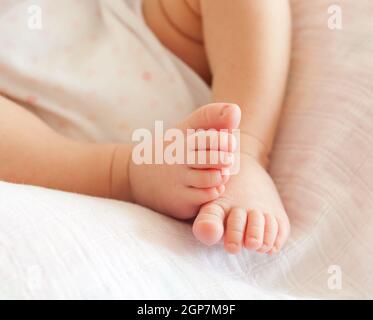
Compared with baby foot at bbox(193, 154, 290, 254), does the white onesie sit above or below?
above

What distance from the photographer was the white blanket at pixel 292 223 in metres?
0.49

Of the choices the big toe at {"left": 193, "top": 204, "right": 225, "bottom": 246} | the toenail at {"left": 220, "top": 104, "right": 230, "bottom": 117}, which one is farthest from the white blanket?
the toenail at {"left": 220, "top": 104, "right": 230, "bottom": 117}

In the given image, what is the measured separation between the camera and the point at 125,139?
76 cm

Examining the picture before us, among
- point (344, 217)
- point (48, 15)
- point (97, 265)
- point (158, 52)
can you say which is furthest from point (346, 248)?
point (48, 15)

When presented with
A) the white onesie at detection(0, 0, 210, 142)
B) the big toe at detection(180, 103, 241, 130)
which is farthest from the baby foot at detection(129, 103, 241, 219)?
the white onesie at detection(0, 0, 210, 142)

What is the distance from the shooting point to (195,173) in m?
0.59

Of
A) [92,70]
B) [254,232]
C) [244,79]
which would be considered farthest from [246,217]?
[92,70]

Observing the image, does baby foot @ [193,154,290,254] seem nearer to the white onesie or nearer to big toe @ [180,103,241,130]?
big toe @ [180,103,241,130]

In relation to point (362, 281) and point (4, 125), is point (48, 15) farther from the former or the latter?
point (362, 281)

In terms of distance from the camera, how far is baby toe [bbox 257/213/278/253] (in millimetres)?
577

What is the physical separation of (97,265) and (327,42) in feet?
1.39

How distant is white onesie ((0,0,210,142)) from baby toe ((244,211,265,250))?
226mm

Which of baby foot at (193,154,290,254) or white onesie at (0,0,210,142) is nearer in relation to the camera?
baby foot at (193,154,290,254)

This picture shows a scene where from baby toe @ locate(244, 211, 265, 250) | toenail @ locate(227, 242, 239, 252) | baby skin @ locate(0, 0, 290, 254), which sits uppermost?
baby skin @ locate(0, 0, 290, 254)
